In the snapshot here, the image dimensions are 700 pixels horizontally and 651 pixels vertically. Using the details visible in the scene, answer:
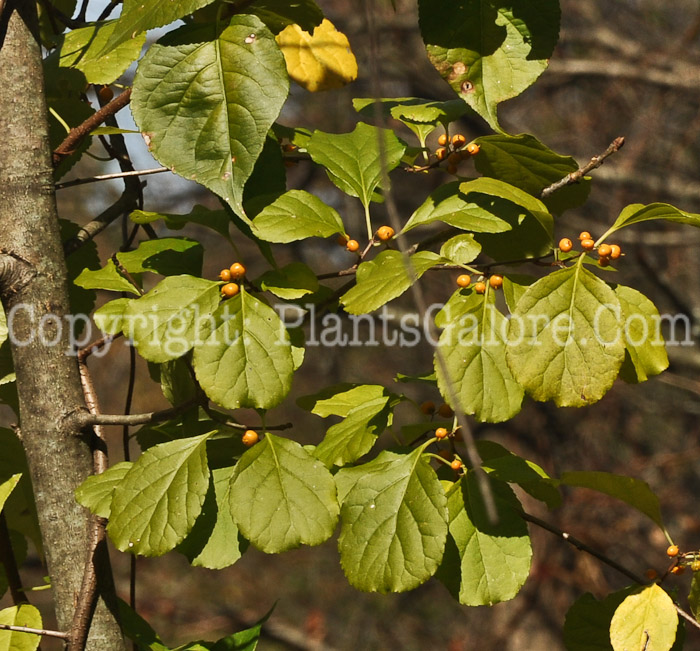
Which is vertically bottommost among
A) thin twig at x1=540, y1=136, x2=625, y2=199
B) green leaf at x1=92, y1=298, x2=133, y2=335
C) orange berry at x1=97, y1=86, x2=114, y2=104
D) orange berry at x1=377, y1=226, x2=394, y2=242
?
green leaf at x1=92, y1=298, x2=133, y2=335

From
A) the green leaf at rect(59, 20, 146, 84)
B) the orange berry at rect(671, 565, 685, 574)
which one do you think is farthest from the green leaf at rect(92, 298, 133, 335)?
the orange berry at rect(671, 565, 685, 574)

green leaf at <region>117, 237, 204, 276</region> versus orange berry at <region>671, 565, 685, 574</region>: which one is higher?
green leaf at <region>117, 237, 204, 276</region>

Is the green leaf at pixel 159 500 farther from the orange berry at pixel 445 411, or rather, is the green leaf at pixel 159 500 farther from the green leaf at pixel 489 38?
the green leaf at pixel 489 38

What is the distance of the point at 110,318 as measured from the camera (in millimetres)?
646

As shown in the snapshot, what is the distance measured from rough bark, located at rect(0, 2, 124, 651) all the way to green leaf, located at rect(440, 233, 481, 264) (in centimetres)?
35

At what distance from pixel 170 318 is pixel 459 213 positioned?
0.84 feet

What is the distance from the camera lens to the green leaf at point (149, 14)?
1.90ft

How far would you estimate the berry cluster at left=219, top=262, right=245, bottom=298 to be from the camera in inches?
24.9

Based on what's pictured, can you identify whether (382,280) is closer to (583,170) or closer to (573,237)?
(583,170)

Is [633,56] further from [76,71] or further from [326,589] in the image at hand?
[326,589]

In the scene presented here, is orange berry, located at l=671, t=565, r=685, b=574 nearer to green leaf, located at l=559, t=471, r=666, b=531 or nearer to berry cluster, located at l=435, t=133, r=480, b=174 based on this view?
green leaf, located at l=559, t=471, r=666, b=531

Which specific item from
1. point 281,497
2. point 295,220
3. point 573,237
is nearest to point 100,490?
point 281,497

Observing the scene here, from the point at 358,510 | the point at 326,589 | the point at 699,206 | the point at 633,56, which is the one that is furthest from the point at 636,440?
the point at 358,510

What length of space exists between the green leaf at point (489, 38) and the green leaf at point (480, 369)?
17 centimetres
